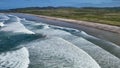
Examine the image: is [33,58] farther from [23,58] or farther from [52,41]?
[52,41]

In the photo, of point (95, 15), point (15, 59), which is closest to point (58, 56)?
point (15, 59)

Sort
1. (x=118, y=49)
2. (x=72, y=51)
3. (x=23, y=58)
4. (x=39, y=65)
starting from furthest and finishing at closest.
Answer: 1. (x=118, y=49)
2. (x=72, y=51)
3. (x=23, y=58)
4. (x=39, y=65)

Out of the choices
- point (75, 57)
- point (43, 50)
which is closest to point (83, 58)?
point (75, 57)

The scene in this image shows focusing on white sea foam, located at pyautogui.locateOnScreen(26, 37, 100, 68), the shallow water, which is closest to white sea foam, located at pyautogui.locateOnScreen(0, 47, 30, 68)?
the shallow water

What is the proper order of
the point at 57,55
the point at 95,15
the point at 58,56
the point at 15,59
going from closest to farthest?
the point at 15,59
the point at 58,56
the point at 57,55
the point at 95,15

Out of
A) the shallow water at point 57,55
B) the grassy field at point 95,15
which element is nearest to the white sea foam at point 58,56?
the shallow water at point 57,55

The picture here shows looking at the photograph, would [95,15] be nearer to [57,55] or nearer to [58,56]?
[57,55]
